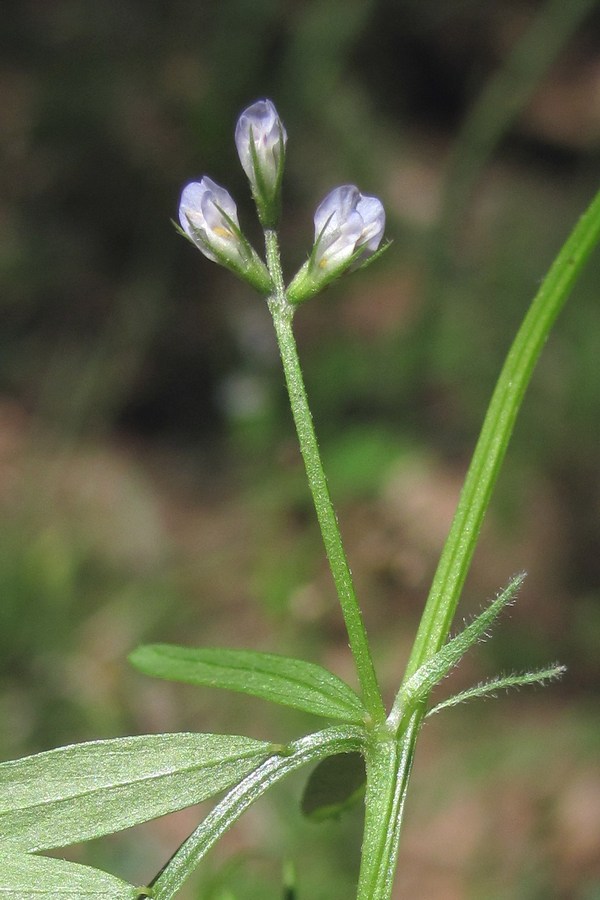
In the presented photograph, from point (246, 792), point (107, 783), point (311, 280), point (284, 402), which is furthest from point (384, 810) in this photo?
point (284, 402)

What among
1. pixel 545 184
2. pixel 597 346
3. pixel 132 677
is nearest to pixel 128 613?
pixel 132 677

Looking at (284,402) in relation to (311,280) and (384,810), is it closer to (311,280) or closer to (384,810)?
(311,280)

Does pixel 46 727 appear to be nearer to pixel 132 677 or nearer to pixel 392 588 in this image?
pixel 132 677

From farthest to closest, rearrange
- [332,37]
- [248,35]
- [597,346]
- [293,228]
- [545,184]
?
[545,184] < [293,228] < [248,35] < [332,37] < [597,346]

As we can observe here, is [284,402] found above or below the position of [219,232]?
above

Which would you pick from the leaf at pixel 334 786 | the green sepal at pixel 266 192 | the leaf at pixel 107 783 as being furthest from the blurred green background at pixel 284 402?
the leaf at pixel 107 783

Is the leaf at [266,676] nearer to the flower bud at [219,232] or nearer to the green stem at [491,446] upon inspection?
the green stem at [491,446]
